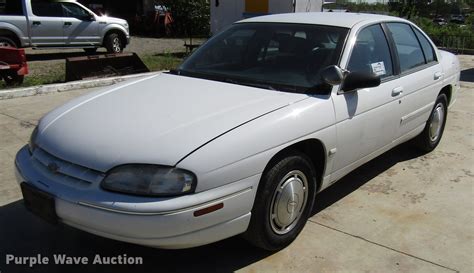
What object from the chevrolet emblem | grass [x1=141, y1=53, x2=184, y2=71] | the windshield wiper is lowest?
grass [x1=141, y1=53, x2=184, y2=71]

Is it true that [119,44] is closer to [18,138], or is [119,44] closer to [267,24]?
[18,138]

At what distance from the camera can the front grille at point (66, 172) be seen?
2658 mm

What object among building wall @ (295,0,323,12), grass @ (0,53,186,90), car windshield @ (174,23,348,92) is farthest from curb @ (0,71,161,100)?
building wall @ (295,0,323,12)

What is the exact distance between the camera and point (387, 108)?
4.05 metres

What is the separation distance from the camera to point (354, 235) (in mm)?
3566

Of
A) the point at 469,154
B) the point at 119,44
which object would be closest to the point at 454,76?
the point at 469,154

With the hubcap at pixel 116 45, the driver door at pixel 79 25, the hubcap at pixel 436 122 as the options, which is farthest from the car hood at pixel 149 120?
the hubcap at pixel 116 45

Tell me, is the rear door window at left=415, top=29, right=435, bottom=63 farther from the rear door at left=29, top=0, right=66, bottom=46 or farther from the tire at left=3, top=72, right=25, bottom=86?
the rear door at left=29, top=0, right=66, bottom=46

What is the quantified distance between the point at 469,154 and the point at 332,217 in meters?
2.51

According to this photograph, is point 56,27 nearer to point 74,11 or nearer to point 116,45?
point 74,11

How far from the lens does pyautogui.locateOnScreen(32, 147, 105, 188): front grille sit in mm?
2658

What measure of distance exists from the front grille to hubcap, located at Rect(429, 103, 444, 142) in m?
3.89

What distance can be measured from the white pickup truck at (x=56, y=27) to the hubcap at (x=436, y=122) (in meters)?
10.8

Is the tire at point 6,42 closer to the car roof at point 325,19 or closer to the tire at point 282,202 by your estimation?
the car roof at point 325,19
